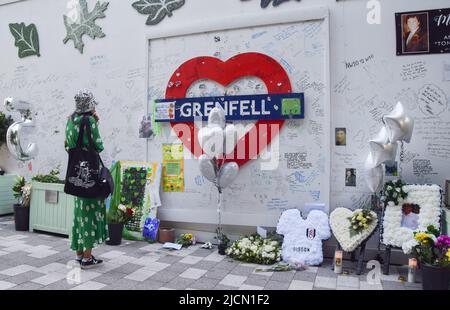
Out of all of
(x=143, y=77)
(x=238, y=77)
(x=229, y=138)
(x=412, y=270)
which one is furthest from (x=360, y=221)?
(x=143, y=77)

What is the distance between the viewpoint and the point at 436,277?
10.8 ft

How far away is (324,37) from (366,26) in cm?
51

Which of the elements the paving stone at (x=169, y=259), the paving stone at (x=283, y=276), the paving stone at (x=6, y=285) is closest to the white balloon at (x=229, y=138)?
the paving stone at (x=169, y=259)

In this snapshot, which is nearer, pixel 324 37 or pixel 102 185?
pixel 102 185

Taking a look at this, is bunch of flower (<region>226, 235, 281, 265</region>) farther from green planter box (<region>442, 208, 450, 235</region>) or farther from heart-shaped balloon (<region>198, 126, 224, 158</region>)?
green planter box (<region>442, 208, 450, 235</region>)

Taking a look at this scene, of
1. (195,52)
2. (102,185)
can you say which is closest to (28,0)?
(195,52)

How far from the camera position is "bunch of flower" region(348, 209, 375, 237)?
155 inches

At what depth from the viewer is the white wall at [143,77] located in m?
4.34

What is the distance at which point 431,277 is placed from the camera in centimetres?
332

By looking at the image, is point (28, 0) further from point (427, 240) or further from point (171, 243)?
point (427, 240)

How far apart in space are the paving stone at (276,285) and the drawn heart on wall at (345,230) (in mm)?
883

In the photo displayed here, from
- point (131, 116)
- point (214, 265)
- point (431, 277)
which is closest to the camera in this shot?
point (431, 277)

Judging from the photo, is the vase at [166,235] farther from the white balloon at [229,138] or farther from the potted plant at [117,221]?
the white balloon at [229,138]

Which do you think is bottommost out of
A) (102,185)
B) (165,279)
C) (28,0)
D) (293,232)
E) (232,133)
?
(165,279)
